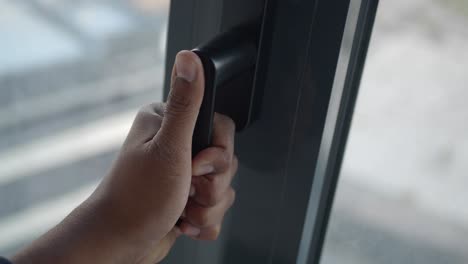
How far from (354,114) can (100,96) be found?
320 mm

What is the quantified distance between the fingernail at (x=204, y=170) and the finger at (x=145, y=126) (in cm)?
6

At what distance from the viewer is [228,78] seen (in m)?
0.60

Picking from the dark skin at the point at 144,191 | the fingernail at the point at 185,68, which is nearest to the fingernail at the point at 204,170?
the dark skin at the point at 144,191

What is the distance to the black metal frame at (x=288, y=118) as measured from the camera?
0.62 metres

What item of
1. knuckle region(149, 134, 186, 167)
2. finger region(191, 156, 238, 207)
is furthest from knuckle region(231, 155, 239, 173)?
knuckle region(149, 134, 186, 167)

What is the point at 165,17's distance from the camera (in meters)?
0.75

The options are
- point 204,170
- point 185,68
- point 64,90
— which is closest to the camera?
point 185,68

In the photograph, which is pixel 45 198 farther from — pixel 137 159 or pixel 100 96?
pixel 137 159

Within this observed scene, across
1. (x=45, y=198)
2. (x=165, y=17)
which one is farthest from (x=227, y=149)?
(x=45, y=198)

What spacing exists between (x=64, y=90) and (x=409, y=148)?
16.2 inches

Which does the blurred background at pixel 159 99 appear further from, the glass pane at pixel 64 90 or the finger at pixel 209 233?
the finger at pixel 209 233

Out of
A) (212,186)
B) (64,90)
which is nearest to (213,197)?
(212,186)

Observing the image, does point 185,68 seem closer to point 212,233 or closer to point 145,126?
point 145,126

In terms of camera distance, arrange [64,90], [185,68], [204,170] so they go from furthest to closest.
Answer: [64,90], [204,170], [185,68]
